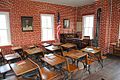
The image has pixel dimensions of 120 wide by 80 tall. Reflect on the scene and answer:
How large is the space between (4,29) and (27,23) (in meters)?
1.13

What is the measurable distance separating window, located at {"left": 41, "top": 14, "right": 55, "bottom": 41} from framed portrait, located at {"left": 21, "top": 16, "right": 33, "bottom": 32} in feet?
2.58

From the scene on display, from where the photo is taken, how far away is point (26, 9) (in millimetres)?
5773

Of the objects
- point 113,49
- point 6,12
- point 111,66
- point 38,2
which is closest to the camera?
point 111,66

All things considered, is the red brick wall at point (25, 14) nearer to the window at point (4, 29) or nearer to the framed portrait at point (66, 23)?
the window at point (4, 29)

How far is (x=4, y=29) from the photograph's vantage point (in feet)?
17.6

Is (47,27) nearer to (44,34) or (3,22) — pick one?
(44,34)

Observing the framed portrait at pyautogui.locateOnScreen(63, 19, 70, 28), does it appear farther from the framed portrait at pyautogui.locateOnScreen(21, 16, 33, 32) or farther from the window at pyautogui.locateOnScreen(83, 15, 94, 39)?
the framed portrait at pyautogui.locateOnScreen(21, 16, 33, 32)

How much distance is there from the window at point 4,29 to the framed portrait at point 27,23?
71 cm

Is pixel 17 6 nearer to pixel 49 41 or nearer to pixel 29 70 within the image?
pixel 49 41

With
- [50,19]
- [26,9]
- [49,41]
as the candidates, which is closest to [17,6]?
[26,9]

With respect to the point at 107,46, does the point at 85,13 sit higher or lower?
higher

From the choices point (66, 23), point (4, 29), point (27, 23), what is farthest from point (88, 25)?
point (4, 29)

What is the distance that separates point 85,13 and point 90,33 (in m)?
1.35

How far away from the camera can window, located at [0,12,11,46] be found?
208 inches
